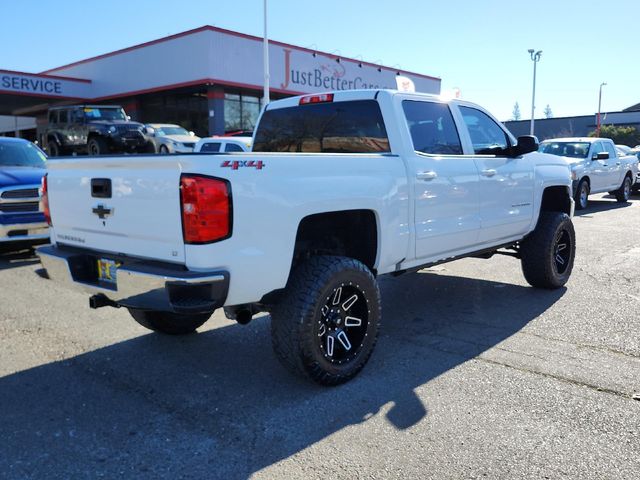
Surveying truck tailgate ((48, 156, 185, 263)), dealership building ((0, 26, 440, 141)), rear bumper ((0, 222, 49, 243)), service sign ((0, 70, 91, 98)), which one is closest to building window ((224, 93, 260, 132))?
dealership building ((0, 26, 440, 141))

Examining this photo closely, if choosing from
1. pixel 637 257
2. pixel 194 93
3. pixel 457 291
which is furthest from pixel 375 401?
pixel 194 93

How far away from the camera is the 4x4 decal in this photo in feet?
10.3

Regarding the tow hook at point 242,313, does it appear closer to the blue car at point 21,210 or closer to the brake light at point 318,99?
the brake light at point 318,99

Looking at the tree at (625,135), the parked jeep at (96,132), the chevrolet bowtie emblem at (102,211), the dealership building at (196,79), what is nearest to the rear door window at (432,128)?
→ the chevrolet bowtie emblem at (102,211)

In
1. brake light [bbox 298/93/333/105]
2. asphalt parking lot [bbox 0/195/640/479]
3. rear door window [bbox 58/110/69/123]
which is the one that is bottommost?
asphalt parking lot [bbox 0/195/640/479]

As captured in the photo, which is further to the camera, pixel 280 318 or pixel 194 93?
pixel 194 93

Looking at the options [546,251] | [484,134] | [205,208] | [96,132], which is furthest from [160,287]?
[96,132]

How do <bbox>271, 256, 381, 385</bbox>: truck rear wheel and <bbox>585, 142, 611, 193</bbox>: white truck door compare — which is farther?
<bbox>585, 142, 611, 193</bbox>: white truck door

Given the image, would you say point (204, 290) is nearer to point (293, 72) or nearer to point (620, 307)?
point (620, 307)

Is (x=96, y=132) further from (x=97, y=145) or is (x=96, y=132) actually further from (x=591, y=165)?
(x=591, y=165)

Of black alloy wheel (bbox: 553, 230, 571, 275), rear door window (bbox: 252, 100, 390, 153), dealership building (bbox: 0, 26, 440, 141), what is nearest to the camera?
rear door window (bbox: 252, 100, 390, 153)

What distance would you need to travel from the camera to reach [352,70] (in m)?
32.4

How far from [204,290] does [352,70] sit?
31.0 m

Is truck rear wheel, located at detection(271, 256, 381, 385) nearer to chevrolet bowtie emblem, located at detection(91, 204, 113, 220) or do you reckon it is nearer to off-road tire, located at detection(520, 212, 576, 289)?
chevrolet bowtie emblem, located at detection(91, 204, 113, 220)
